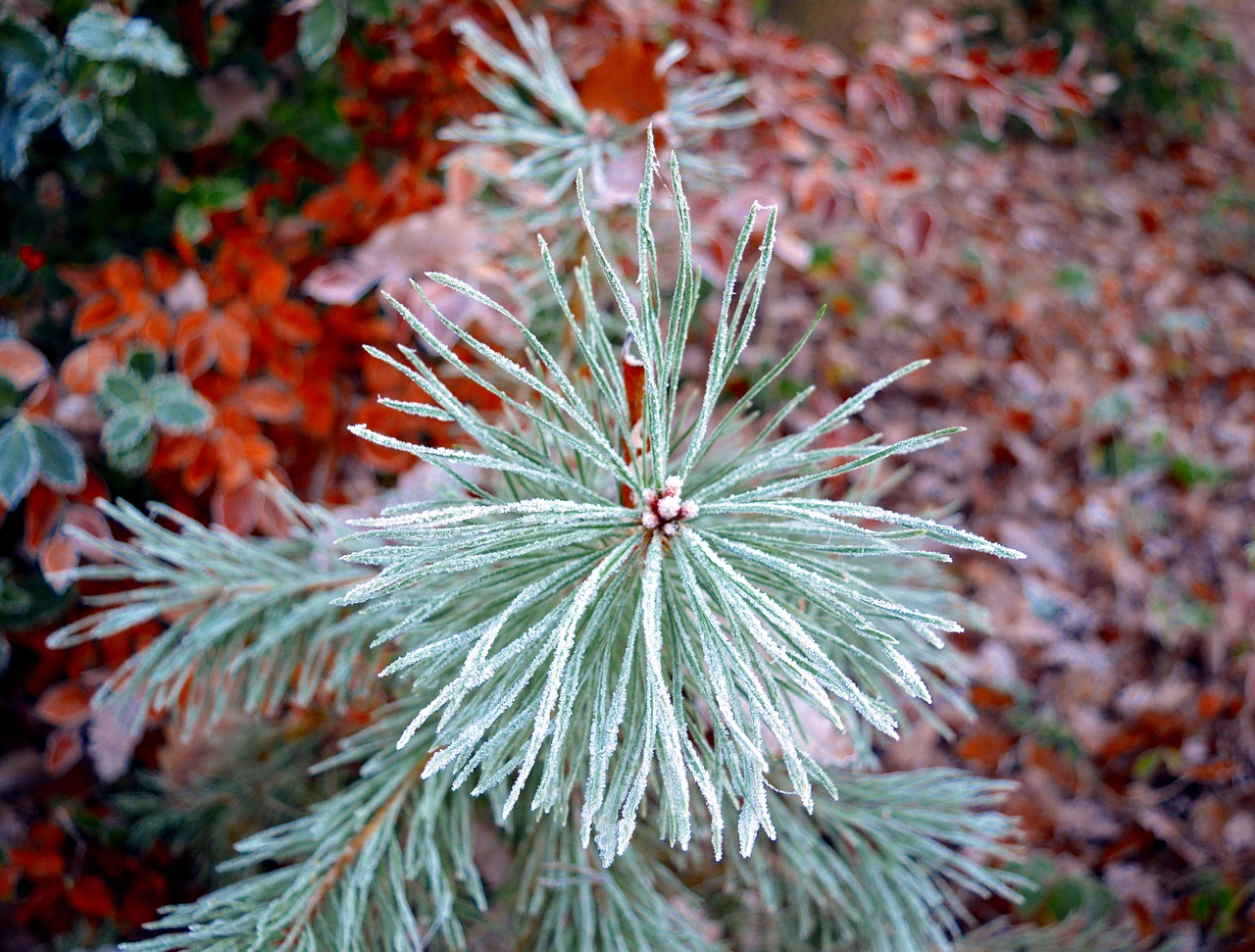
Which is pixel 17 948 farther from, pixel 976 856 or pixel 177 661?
pixel 976 856

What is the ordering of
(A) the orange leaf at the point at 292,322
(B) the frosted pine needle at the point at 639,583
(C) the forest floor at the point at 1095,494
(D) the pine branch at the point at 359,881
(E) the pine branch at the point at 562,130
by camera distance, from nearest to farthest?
(B) the frosted pine needle at the point at 639,583
(D) the pine branch at the point at 359,881
(E) the pine branch at the point at 562,130
(A) the orange leaf at the point at 292,322
(C) the forest floor at the point at 1095,494

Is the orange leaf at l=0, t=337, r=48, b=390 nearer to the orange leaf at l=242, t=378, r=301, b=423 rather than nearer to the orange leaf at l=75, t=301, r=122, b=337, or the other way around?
the orange leaf at l=75, t=301, r=122, b=337

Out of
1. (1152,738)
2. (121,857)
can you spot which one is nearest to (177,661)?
(121,857)

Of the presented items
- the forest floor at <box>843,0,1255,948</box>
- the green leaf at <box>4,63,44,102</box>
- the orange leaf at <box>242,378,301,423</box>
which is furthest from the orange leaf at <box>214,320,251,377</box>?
the forest floor at <box>843,0,1255,948</box>

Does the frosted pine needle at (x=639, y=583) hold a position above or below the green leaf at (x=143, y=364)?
above

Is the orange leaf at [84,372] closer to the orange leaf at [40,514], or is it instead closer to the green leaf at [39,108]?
the orange leaf at [40,514]

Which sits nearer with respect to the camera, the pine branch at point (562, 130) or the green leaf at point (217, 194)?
the pine branch at point (562, 130)

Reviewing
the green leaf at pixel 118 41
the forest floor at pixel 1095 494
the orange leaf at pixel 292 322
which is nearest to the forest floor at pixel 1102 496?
Result: the forest floor at pixel 1095 494
